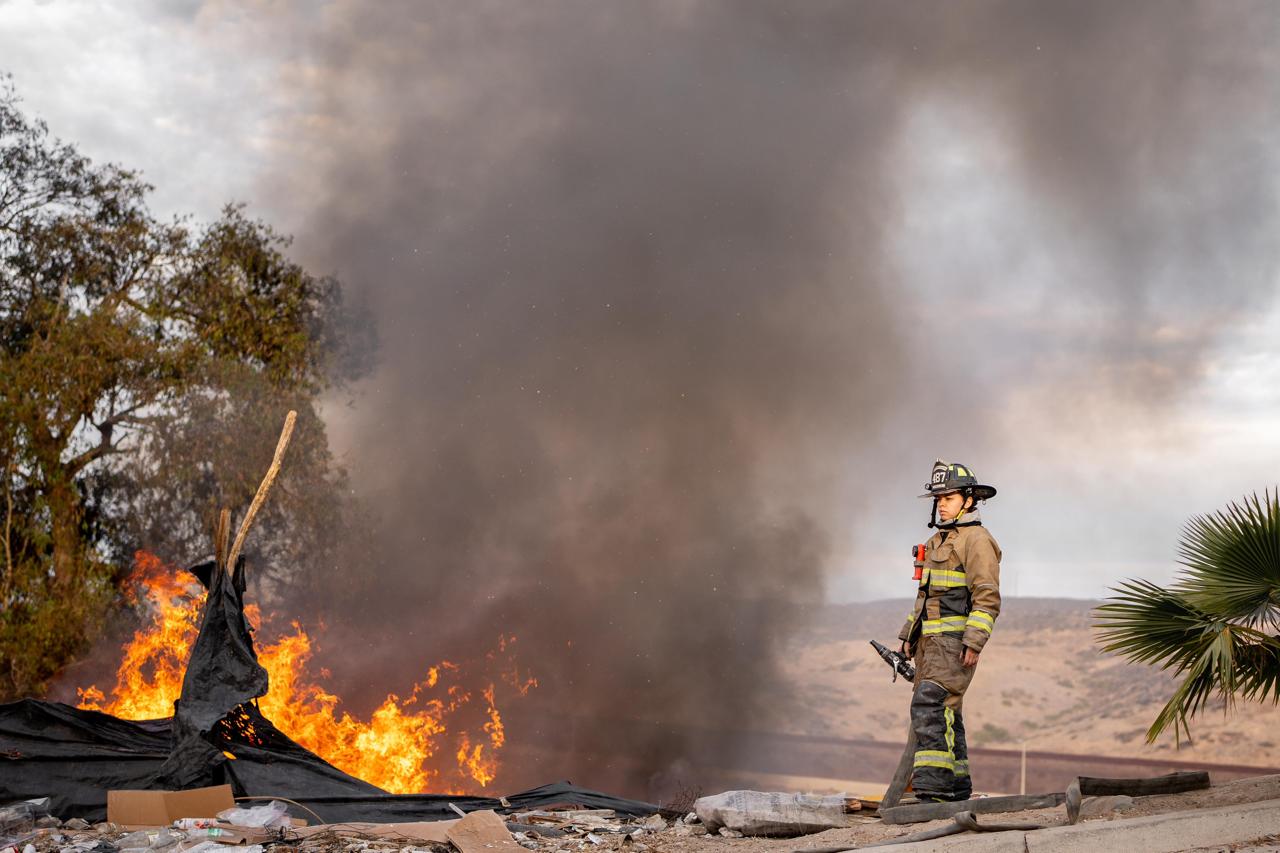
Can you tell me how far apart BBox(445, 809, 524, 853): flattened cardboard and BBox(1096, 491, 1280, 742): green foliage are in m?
4.04

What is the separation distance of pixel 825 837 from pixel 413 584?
13792mm

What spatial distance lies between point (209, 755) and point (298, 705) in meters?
6.02

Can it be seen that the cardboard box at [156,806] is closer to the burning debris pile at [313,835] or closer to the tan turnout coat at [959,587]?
the burning debris pile at [313,835]

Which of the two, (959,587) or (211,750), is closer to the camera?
(959,587)

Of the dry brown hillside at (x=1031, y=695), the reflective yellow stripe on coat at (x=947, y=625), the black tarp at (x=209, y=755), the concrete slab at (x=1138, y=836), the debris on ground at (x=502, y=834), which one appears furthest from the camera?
the dry brown hillside at (x=1031, y=695)

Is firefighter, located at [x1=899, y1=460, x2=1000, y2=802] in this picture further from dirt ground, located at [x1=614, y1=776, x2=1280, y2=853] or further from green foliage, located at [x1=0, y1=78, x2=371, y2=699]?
green foliage, located at [x1=0, y1=78, x2=371, y2=699]

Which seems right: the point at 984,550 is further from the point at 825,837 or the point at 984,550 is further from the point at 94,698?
the point at 94,698

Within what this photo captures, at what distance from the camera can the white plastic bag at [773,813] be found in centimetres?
739

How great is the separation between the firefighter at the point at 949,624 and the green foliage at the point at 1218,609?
33.6 inches

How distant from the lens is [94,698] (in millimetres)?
13789

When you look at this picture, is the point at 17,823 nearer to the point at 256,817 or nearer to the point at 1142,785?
the point at 256,817

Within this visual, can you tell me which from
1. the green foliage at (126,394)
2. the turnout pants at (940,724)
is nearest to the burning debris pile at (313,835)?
the turnout pants at (940,724)

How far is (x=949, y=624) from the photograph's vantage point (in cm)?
709

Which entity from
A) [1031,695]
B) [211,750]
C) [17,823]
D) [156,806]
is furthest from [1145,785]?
[1031,695]
